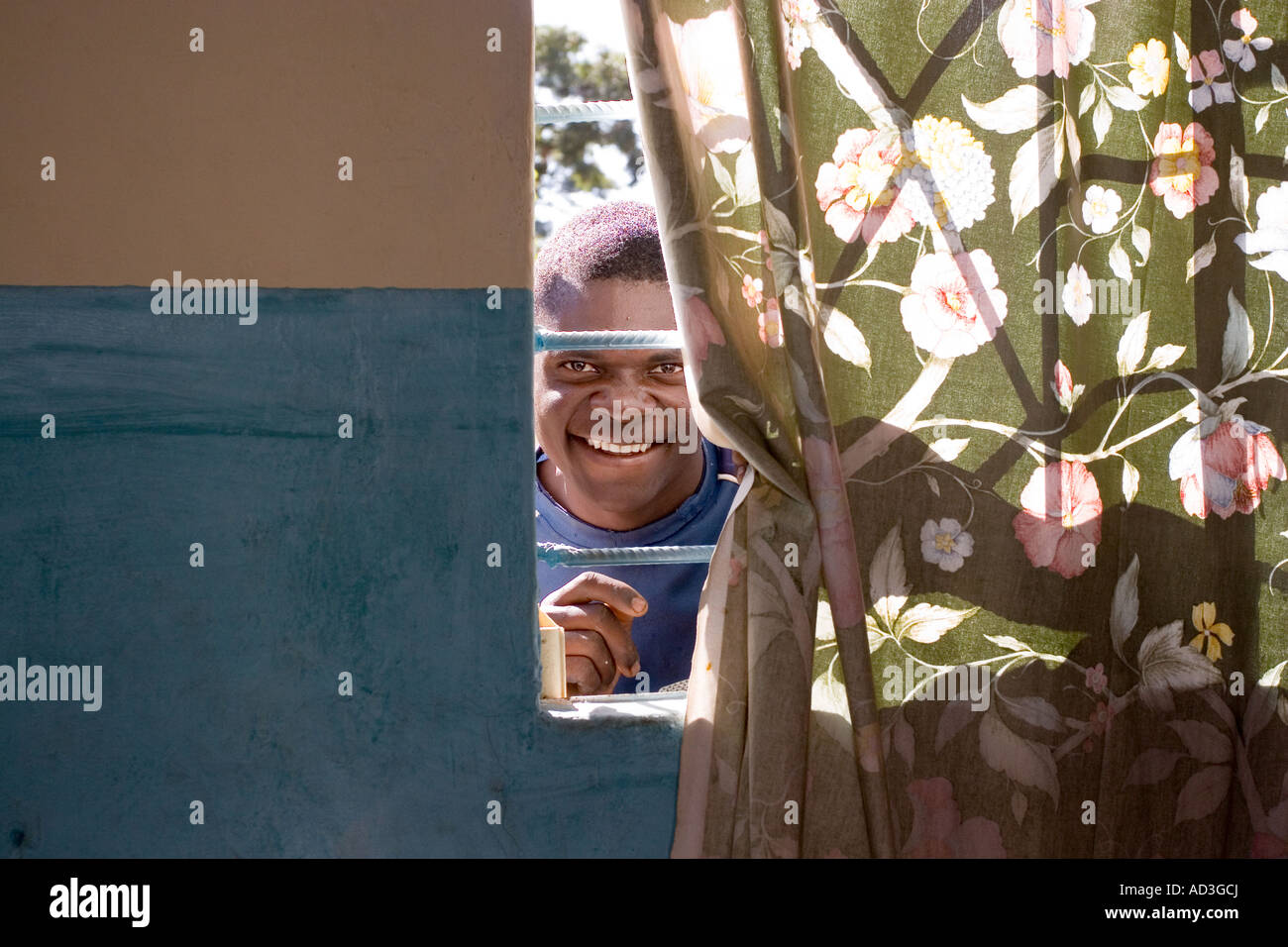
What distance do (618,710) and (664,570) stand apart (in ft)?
1.71

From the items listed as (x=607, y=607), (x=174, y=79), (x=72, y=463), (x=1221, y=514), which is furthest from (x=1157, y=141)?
(x=72, y=463)

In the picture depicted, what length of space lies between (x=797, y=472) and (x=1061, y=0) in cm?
59

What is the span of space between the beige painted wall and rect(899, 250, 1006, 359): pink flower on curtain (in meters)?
0.43

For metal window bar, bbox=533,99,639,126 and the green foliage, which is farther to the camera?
the green foliage

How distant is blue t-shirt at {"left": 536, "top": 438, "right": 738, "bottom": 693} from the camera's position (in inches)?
67.3

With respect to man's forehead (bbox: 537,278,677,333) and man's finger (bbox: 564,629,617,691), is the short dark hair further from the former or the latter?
man's finger (bbox: 564,629,617,691)

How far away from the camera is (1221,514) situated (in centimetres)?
121

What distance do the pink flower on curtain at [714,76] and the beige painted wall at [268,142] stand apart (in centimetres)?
17

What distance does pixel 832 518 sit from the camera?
3.83 ft

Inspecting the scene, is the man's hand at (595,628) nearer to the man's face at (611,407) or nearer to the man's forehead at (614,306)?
the man's face at (611,407)

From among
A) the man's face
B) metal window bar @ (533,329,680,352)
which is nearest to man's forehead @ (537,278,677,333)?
the man's face

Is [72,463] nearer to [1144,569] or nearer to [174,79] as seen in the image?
[174,79]

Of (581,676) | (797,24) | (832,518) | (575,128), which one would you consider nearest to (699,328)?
(832,518)

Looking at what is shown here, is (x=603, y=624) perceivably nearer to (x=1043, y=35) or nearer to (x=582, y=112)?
(x=582, y=112)
